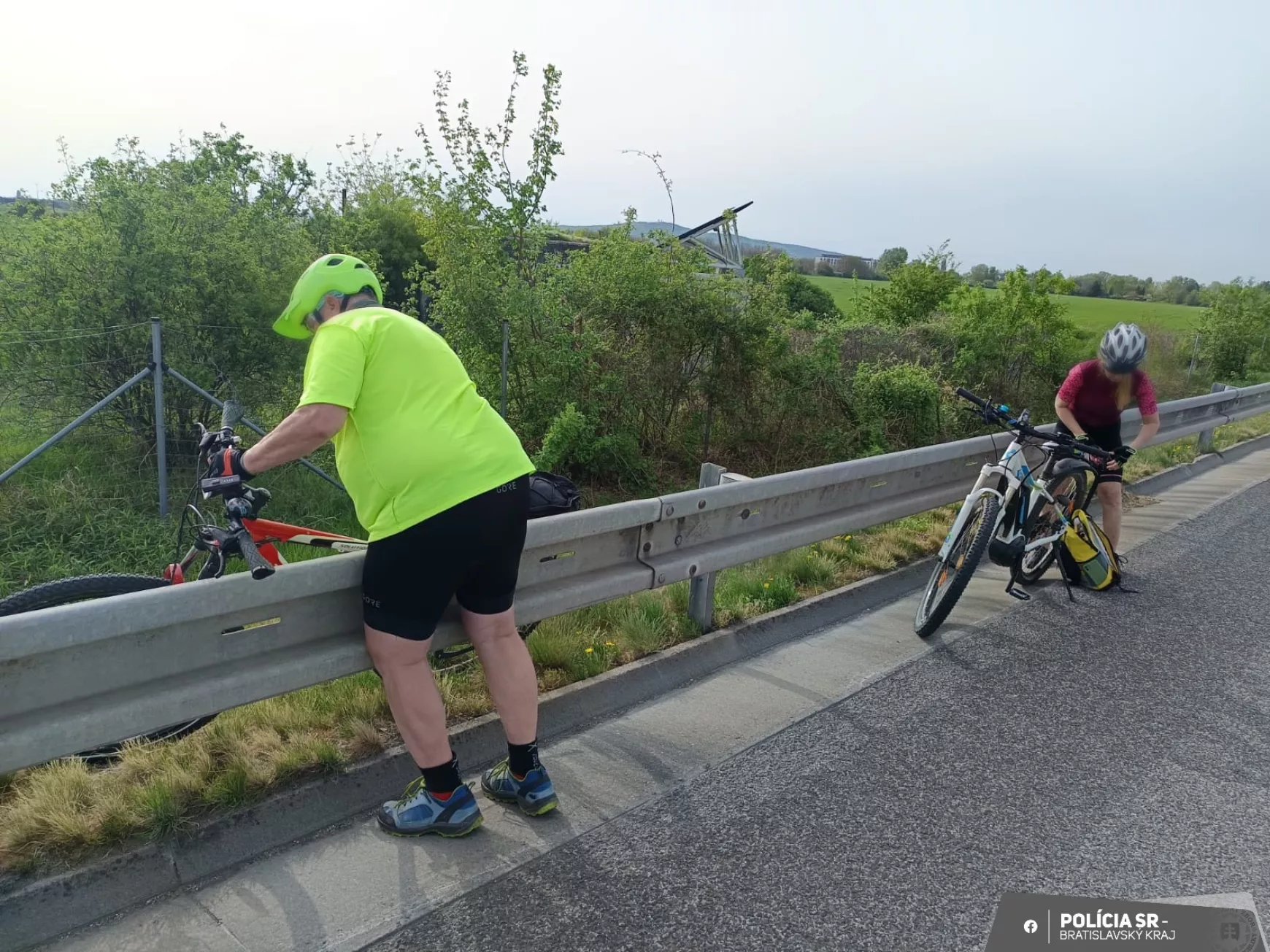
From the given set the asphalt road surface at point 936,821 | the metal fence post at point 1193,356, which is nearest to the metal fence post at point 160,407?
the asphalt road surface at point 936,821

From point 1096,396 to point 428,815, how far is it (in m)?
5.46

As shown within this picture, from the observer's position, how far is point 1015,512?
533cm

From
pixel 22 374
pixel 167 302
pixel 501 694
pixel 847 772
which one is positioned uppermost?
pixel 167 302

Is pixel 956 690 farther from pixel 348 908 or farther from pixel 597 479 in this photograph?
pixel 597 479

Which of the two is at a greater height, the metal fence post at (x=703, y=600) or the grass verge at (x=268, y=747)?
the metal fence post at (x=703, y=600)

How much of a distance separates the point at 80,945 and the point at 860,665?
11.2 feet

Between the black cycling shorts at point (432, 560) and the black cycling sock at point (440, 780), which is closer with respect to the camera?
the black cycling shorts at point (432, 560)

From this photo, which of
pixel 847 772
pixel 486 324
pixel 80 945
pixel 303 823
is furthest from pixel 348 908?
pixel 486 324

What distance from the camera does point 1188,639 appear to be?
510cm

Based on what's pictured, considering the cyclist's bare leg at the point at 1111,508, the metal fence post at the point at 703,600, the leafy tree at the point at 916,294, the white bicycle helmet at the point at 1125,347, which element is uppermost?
the leafy tree at the point at 916,294

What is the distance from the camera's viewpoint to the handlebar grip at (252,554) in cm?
276

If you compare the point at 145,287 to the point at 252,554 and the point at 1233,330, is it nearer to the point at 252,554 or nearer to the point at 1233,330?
the point at 252,554

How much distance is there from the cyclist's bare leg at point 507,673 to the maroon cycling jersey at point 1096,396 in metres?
4.85

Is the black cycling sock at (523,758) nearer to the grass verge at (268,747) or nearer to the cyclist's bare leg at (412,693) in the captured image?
the cyclist's bare leg at (412,693)
